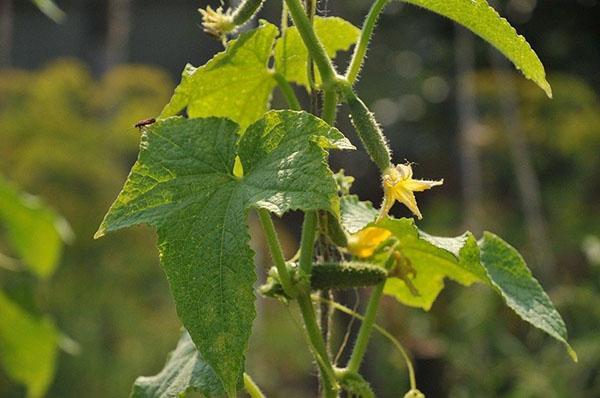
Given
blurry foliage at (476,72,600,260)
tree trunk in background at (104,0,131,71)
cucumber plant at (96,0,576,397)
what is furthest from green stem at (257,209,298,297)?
tree trunk in background at (104,0,131,71)

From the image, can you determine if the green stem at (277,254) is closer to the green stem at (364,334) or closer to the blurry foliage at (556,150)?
the green stem at (364,334)

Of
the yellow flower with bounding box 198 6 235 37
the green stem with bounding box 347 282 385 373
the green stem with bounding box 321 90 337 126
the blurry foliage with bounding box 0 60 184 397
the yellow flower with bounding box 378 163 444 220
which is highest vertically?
the yellow flower with bounding box 198 6 235 37

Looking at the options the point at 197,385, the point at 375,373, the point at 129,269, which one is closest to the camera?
the point at 197,385

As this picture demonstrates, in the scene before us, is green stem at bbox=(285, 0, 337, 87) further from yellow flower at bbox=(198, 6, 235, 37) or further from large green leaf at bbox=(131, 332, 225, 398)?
large green leaf at bbox=(131, 332, 225, 398)

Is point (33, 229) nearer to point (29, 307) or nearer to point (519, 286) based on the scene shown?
point (29, 307)

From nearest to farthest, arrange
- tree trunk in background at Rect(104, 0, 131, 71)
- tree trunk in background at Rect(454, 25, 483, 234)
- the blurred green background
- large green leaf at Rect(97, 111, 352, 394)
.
Result: 1. large green leaf at Rect(97, 111, 352, 394)
2. the blurred green background
3. tree trunk in background at Rect(454, 25, 483, 234)
4. tree trunk in background at Rect(104, 0, 131, 71)

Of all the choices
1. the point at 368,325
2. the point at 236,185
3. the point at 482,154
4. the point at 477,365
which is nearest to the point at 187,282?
the point at 236,185

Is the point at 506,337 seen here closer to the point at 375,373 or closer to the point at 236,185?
the point at 375,373
